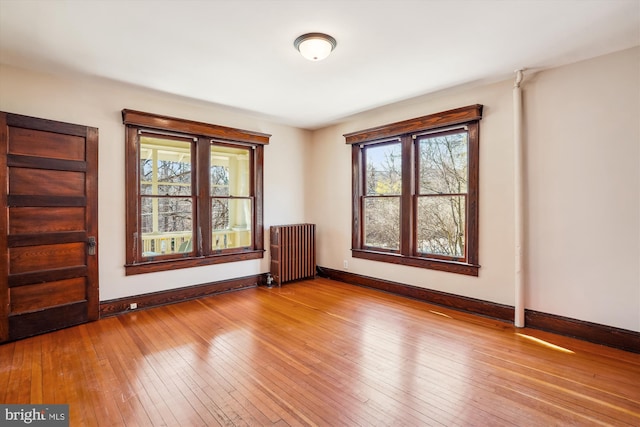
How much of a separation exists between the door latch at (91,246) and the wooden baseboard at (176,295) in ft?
2.10

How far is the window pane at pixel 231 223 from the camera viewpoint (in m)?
4.83

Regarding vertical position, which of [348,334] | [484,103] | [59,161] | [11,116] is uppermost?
[484,103]

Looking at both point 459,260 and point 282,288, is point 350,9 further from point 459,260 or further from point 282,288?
point 282,288

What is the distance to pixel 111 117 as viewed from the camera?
148 inches

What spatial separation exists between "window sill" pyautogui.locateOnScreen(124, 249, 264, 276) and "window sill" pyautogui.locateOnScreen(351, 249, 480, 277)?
1.79 m

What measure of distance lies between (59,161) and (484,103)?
491cm

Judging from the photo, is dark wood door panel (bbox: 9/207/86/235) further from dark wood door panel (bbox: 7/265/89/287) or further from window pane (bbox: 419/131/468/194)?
window pane (bbox: 419/131/468/194)

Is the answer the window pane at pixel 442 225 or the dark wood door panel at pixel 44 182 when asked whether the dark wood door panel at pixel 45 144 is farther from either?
the window pane at pixel 442 225

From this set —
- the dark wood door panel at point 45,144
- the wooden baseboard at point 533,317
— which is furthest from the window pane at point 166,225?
the wooden baseboard at point 533,317

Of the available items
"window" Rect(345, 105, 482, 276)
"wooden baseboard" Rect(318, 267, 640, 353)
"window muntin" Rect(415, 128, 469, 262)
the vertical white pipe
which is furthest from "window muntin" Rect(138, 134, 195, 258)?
the vertical white pipe

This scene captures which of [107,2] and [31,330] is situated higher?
[107,2]

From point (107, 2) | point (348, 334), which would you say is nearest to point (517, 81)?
point (348, 334)

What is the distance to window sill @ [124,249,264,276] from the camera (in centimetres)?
393

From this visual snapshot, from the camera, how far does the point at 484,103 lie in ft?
12.0
